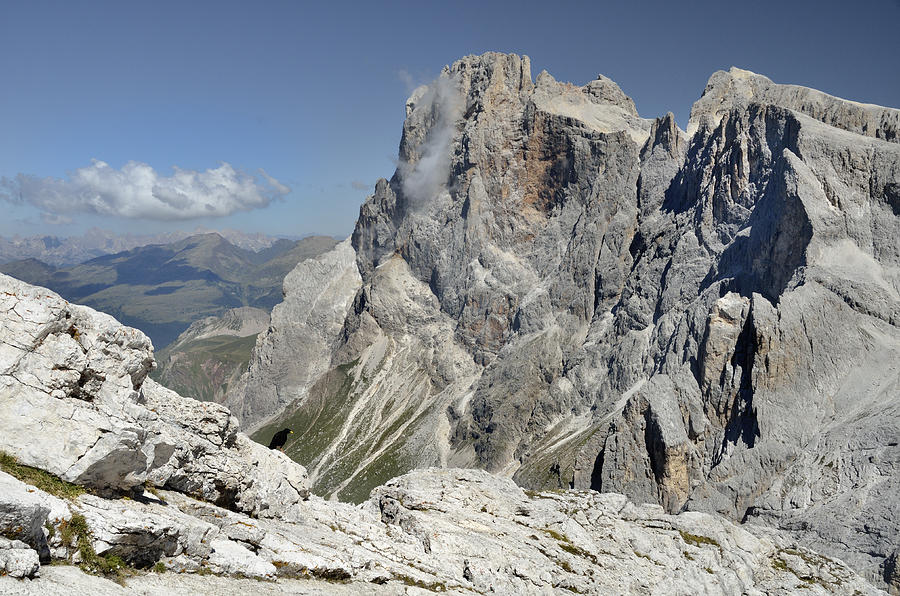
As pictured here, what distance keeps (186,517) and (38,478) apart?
19.6 feet

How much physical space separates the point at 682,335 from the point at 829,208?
4708 centimetres

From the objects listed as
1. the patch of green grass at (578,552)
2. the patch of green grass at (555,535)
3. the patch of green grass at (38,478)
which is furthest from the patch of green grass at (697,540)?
the patch of green grass at (38,478)

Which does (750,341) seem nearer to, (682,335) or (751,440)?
(751,440)

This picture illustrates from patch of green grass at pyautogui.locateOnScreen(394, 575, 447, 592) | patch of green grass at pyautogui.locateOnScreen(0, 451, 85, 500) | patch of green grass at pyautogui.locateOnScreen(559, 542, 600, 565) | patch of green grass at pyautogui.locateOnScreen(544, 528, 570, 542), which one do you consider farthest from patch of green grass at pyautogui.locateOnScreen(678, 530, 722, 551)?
patch of green grass at pyautogui.locateOnScreen(0, 451, 85, 500)

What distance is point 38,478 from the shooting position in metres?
16.6

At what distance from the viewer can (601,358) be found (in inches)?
7854

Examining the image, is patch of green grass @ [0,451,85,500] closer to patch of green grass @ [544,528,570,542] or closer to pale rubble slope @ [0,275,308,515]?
pale rubble slope @ [0,275,308,515]

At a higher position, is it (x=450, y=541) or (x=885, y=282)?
(x=885, y=282)

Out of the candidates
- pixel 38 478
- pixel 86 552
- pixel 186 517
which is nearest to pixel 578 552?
pixel 186 517

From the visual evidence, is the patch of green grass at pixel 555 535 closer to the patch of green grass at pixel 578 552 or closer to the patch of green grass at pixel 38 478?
the patch of green grass at pixel 578 552

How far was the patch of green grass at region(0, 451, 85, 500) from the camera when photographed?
16.2 meters

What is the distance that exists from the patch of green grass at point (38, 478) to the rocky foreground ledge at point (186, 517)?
5 centimetres

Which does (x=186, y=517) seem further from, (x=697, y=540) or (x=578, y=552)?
(x=697, y=540)

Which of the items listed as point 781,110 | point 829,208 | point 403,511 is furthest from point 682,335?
point 403,511
